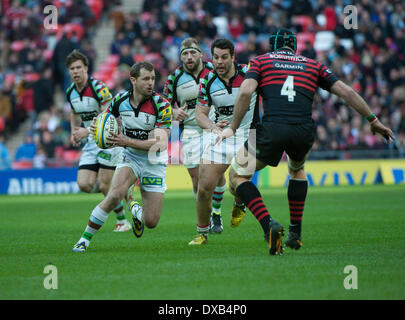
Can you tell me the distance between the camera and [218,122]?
1002 centimetres

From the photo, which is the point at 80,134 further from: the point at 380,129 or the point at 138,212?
the point at 380,129

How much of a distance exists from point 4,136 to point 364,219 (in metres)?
17.2

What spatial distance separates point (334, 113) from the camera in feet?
83.2

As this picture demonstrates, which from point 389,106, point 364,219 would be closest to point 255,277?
point 364,219

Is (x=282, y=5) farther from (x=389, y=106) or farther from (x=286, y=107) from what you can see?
(x=286, y=107)

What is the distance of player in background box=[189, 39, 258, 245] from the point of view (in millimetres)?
9633

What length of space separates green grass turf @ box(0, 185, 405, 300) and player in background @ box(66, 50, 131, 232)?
738 mm

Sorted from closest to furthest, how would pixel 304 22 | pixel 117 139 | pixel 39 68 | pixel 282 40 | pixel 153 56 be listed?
pixel 282 40 → pixel 117 139 → pixel 153 56 → pixel 39 68 → pixel 304 22

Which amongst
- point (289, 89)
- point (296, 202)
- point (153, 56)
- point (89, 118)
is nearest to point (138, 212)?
point (296, 202)

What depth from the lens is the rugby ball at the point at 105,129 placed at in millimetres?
8922

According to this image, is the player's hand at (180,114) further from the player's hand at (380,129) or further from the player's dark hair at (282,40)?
the player's hand at (380,129)

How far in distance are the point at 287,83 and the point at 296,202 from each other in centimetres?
140

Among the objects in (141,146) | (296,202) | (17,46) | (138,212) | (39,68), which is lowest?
(138,212)

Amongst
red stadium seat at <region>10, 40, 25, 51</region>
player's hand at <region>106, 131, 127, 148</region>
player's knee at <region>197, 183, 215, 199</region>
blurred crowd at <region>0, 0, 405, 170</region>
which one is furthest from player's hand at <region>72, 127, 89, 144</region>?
red stadium seat at <region>10, 40, 25, 51</region>
